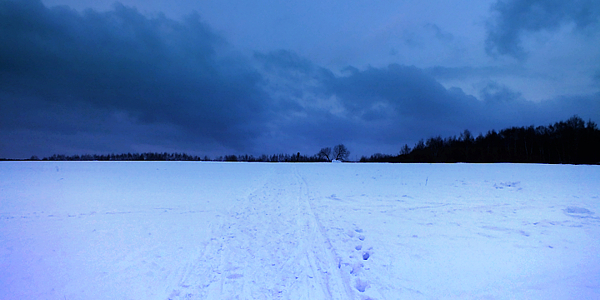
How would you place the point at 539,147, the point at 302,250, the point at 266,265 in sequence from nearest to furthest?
1. the point at 266,265
2. the point at 302,250
3. the point at 539,147

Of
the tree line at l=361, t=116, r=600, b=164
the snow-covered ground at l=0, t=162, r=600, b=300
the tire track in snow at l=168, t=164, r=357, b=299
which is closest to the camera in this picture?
the tire track in snow at l=168, t=164, r=357, b=299

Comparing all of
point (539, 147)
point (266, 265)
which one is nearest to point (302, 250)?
point (266, 265)

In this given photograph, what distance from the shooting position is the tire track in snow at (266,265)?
4078 millimetres

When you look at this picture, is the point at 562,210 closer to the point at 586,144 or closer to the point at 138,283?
the point at 138,283

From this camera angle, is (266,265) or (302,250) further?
(302,250)

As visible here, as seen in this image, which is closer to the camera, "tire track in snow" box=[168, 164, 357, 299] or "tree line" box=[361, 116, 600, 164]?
"tire track in snow" box=[168, 164, 357, 299]

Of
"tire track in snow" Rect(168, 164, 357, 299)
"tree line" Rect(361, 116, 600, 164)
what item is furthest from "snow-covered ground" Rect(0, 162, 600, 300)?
"tree line" Rect(361, 116, 600, 164)

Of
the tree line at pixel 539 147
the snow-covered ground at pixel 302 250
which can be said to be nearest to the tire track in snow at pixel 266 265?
the snow-covered ground at pixel 302 250

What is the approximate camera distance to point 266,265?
16.4ft

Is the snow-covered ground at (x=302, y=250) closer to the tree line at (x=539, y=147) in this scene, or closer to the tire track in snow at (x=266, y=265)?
the tire track in snow at (x=266, y=265)

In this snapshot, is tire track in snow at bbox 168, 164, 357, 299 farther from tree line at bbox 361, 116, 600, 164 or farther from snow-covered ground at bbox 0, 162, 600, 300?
tree line at bbox 361, 116, 600, 164

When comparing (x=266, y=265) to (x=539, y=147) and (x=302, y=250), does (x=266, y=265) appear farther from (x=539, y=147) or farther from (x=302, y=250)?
(x=539, y=147)

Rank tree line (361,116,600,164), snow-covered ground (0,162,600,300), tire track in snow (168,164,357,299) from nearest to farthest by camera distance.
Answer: tire track in snow (168,164,357,299) < snow-covered ground (0,162,600,300) < tree line (361,116,600,164)

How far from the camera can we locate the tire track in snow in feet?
13.4
